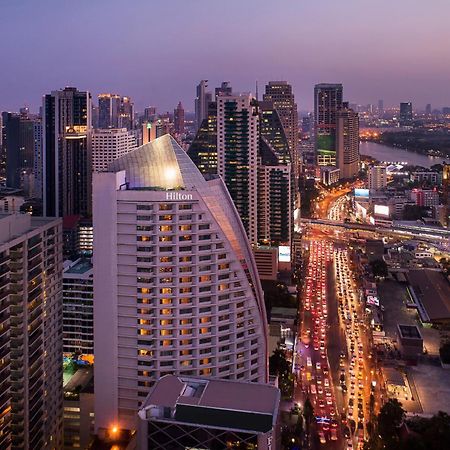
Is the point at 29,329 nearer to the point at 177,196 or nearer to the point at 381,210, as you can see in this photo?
the point at 177,196

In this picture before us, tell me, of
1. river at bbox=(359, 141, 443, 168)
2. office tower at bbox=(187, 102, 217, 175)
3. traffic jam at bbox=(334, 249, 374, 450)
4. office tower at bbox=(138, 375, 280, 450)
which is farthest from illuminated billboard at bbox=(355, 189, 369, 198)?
office tower at bbox=(138, 375, 280, 450)

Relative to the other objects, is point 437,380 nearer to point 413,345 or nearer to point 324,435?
point 413,345

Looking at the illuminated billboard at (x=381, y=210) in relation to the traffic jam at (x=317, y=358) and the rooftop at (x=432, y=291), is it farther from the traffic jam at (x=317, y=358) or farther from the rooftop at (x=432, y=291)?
the rooftop at (x=432, y=291)

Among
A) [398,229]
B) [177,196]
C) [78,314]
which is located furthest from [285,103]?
[177,196]

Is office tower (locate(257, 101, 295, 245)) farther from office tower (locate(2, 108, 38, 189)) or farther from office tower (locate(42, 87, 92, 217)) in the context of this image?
office tower (locate(2, 108, 38, 189))

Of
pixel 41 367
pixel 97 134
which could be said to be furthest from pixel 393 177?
pixel 41 367

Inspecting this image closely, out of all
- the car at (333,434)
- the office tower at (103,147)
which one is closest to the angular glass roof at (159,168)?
the car at (333,434)
